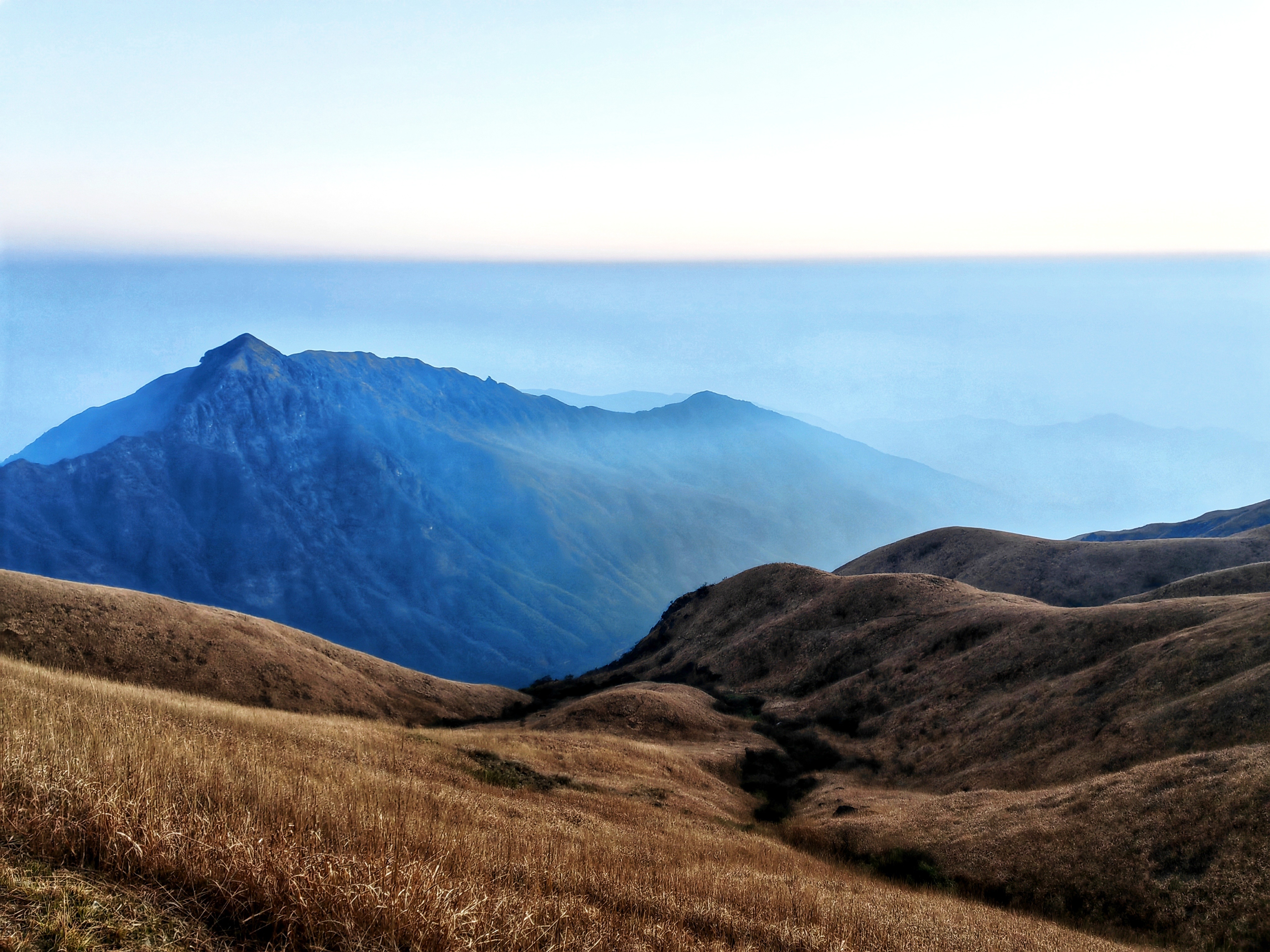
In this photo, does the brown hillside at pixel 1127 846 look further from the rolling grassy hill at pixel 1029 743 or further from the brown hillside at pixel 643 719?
the brown hillside at pixel 643 719

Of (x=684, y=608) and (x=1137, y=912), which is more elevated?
(x=1137, y=912)

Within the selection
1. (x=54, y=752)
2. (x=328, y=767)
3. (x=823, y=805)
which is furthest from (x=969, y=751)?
(x=54, y=752)

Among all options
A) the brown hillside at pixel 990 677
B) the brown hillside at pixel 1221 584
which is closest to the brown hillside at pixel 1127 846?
the brown hillside at pixel 990 677

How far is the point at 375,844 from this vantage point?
21.1 ft

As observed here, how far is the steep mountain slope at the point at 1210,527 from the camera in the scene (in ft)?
331

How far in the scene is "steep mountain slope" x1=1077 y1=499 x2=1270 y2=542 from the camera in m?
101

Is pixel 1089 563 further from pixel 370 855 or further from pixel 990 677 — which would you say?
pixel 370 855

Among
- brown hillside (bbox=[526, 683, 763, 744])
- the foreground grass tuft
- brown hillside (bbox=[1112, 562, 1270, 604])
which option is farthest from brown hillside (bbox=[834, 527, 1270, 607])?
the foreground grass tuft

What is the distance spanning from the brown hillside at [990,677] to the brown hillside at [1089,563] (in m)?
23.3

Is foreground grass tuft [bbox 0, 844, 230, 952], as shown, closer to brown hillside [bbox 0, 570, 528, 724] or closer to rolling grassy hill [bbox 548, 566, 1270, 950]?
rolling grassy hill [bbox 548, 566, 1270, 950]

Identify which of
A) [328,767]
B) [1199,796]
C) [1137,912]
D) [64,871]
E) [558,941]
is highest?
[64,871]

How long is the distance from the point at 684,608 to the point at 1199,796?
213 ft

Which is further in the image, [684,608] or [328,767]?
[684,608]

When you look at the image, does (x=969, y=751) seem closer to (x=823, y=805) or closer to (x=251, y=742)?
(x=823, y=805)
